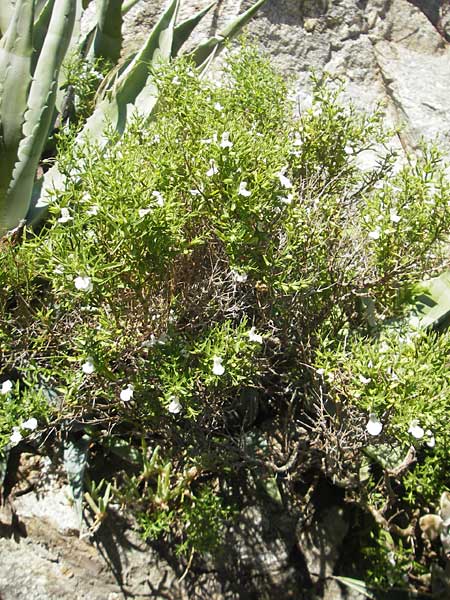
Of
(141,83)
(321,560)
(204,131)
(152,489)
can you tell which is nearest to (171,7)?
(141,83)

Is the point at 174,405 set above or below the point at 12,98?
below

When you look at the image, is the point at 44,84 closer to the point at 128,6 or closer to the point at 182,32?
the point at 182,32

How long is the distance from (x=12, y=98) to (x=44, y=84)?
0.65ft

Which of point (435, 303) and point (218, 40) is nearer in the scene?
point (435, 303)

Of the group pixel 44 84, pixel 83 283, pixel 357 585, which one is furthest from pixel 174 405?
pixel 44 84

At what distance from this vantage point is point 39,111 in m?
2.19

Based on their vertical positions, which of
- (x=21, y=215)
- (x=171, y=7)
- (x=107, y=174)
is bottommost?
(x=21, y=215)

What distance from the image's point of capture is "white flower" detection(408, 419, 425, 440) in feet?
4.64

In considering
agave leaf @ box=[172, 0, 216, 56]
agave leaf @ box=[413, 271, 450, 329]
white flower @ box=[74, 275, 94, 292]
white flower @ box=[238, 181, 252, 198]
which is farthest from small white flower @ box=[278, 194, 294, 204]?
agave leaf @ box=[172, 0, 216, 56]

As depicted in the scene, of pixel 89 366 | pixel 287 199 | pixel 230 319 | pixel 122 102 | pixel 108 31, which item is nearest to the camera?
pixel 89 366

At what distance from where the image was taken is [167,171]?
1605 millimetres

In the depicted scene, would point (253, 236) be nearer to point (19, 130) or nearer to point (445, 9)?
point (19, 130)

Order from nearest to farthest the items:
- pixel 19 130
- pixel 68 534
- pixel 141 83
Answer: pixel 68 534 < pixel 19 130 < pixel 141 83

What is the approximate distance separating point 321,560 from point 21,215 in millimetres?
1570
